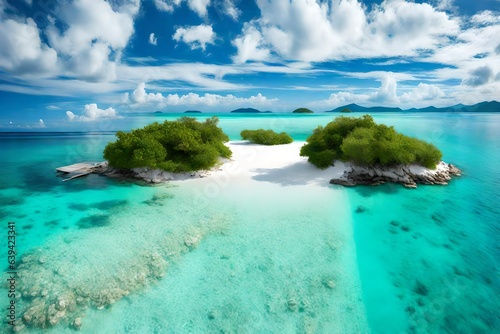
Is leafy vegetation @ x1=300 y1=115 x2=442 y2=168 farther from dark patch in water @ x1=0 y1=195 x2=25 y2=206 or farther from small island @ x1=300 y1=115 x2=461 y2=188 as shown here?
dark patch in water @ x1=0 y1=195 x2=25 y2=206

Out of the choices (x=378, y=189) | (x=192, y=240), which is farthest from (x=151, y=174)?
(x=378, y=189)

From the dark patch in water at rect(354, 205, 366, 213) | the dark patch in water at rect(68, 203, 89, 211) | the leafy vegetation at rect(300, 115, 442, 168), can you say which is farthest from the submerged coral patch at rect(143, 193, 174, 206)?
the leafy vegetation at rect(300, 115, 442, 168)

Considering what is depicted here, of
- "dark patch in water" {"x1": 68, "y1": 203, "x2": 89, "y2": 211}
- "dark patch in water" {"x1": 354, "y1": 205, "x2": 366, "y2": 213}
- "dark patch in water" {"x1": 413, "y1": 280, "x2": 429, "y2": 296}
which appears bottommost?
"dark patch in water" {"x1": 68, "y1": 203, "x2": 89, "y2": 211}

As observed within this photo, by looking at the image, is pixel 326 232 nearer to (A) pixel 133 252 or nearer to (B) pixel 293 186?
(B) pixel 293 186

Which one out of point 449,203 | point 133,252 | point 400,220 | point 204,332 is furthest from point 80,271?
point 449,203

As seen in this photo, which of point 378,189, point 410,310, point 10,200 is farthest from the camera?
point 378,189

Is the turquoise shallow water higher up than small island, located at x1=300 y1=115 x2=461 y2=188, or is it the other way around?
small island, located at x1=300 y1=115 x2=461 y2=188

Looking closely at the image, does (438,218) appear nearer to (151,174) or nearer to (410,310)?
(410,310)

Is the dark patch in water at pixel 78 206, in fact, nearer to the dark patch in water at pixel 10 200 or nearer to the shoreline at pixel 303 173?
the dark patch in water at pixel 10 200
